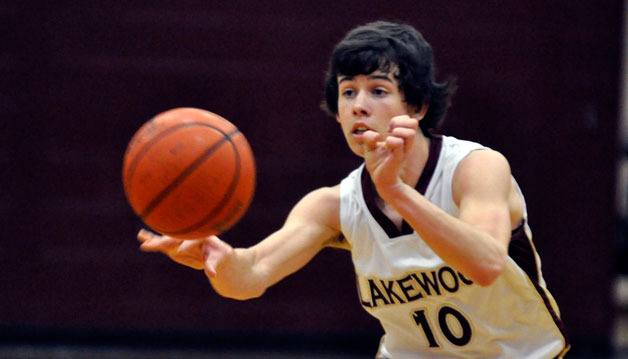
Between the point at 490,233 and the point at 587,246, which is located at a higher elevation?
the point at 490,233

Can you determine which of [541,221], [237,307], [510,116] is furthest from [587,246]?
[237,307]

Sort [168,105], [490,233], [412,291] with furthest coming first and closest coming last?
[168,105]
[412,291]
[490,233]

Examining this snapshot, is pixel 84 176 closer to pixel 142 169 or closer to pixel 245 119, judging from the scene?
pixel 245 119

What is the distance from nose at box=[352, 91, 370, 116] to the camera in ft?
12.3

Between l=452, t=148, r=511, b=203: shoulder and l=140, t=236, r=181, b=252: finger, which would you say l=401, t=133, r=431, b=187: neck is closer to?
l=452, t=148, r=511, b=203: shoulder

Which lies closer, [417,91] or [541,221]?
[417,91]

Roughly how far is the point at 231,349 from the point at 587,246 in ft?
8.45

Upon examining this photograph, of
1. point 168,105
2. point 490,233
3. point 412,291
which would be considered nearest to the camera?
point 490,233

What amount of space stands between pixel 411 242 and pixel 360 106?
1.72 feet

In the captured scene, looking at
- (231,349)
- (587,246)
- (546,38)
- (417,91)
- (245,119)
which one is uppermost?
(417,91)

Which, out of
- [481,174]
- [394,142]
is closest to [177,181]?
[394,142]

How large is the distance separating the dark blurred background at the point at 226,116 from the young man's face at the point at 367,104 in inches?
148

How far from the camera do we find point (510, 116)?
7.71 meters

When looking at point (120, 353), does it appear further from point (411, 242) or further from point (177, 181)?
point (177, 181)
